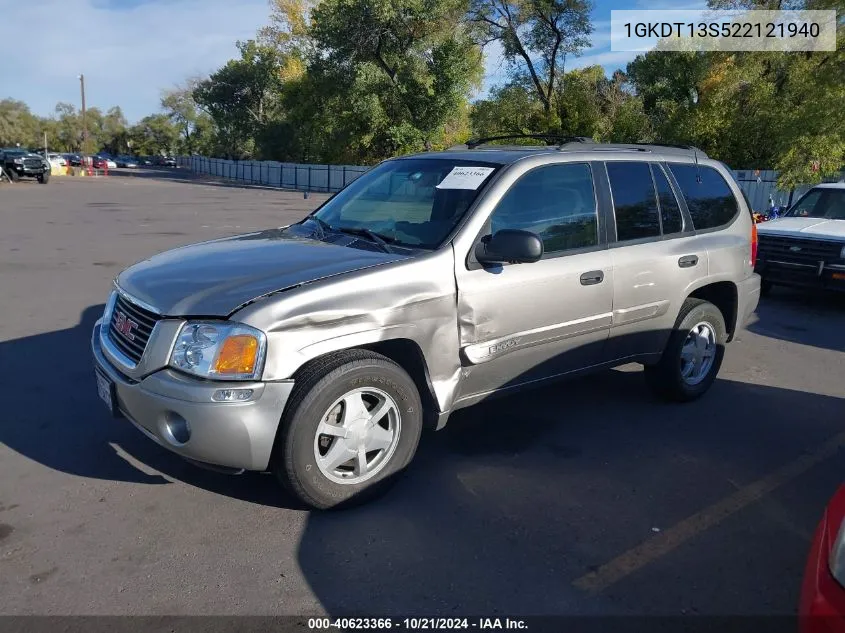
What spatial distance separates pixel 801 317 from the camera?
8703 millimetres

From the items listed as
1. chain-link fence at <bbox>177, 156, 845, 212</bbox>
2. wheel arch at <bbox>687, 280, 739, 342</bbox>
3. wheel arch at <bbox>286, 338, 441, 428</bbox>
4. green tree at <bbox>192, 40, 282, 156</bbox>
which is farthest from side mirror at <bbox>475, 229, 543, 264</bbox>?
green tree at <bbox>192, 40, 282, 156</bbox>

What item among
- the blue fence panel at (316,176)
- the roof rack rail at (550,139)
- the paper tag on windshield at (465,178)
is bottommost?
the paper tag on windshield at (465,178)

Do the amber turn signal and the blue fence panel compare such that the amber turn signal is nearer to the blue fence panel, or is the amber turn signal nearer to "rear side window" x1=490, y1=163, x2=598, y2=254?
"rear side window" x1=490, y1=163, x2=598, y2=254

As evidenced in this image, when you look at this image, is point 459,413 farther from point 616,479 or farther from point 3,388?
point 3,388

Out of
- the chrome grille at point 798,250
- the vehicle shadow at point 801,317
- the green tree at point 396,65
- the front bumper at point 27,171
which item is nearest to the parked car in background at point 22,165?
the front bumper at point 27,171

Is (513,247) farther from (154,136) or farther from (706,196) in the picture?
(154,136)

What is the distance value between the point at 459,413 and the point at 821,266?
609cm

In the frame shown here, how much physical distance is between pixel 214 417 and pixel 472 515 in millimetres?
1403

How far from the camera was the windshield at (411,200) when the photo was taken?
4.02 m

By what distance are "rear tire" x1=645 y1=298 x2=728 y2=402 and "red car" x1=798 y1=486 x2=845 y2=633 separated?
115 inches

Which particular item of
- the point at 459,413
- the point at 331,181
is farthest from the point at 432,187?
the point at 331,181

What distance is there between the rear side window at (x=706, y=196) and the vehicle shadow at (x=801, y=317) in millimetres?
2746

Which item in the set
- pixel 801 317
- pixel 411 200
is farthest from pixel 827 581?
pixel 801 317

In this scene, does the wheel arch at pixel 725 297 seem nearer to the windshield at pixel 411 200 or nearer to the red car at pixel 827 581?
the windshield at pixel 411 200
